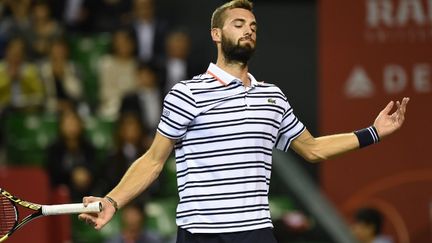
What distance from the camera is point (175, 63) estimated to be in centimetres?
1152

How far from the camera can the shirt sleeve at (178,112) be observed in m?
5.57

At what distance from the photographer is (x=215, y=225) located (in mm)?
5555

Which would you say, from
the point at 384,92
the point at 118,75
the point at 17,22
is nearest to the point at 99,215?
the point at 384,92

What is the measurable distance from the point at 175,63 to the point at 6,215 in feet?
18.8

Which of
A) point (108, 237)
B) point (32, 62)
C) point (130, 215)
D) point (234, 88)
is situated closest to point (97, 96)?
point (32, 62)

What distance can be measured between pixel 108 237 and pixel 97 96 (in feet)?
7.83

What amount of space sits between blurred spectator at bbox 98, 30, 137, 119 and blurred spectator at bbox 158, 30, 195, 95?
1.10ft

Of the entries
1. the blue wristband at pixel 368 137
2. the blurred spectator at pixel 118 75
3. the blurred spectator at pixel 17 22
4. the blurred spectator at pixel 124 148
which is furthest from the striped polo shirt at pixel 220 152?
the blurred spectator at pixel 17 22

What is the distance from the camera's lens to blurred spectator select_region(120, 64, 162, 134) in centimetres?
1110

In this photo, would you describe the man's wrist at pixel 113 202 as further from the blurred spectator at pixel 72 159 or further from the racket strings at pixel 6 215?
the blurred spectator at pixel 72 159

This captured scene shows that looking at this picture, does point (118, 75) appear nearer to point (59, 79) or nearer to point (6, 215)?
point (59, 79)

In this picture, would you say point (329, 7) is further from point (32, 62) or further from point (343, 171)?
point (32, 62)

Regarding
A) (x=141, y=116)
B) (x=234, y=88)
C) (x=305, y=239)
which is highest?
(x=234, y=88)

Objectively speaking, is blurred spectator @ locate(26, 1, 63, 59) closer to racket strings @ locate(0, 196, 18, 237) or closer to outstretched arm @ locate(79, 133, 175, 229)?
racket strings @ locate(0, 196, 18, 237)
